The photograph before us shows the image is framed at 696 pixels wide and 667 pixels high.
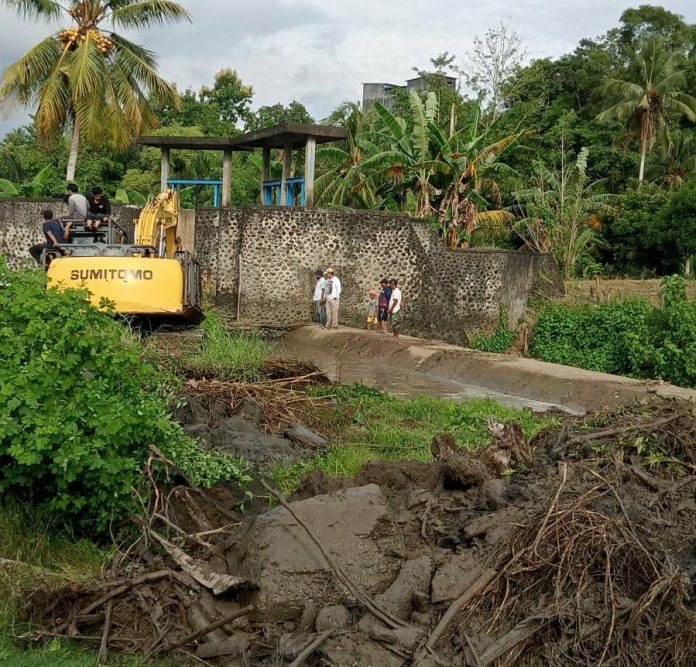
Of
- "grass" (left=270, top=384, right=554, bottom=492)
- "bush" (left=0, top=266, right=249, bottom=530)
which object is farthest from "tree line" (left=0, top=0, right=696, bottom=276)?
Answer: "bush" (left=0, top=266, right=249, bottom=530)

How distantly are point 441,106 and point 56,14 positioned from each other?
15301 millimetres

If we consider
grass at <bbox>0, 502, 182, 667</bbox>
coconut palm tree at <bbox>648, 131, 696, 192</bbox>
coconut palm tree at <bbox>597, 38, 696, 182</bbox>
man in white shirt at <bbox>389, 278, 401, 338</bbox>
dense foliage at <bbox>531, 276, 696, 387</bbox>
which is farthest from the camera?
coconut palm tree at <bbox>597, 38, 696, 182</bbox>

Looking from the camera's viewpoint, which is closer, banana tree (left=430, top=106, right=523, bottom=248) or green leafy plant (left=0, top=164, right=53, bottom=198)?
banana tree (left=430, top=106, right=523, bottom=248)

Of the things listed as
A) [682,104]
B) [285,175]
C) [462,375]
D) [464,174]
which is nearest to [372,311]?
[285,175]

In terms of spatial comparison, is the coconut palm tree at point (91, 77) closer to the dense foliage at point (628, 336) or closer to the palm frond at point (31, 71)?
the palm frond at point (31, 71)

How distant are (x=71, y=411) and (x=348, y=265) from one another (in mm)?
17133

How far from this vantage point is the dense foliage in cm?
1786

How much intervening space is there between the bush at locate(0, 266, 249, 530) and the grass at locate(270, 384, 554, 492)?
1761 mm

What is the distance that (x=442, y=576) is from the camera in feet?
16.0

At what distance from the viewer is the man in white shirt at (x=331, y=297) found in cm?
2134

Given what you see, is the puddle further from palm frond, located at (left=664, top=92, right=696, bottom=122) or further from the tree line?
palm frond, located at (left=664, top=92, right=696, bottom=122)

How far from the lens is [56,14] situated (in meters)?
26.3

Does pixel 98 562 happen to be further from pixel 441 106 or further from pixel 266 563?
pixel 441 106

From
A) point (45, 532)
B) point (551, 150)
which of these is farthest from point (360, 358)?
point (551, 150)
